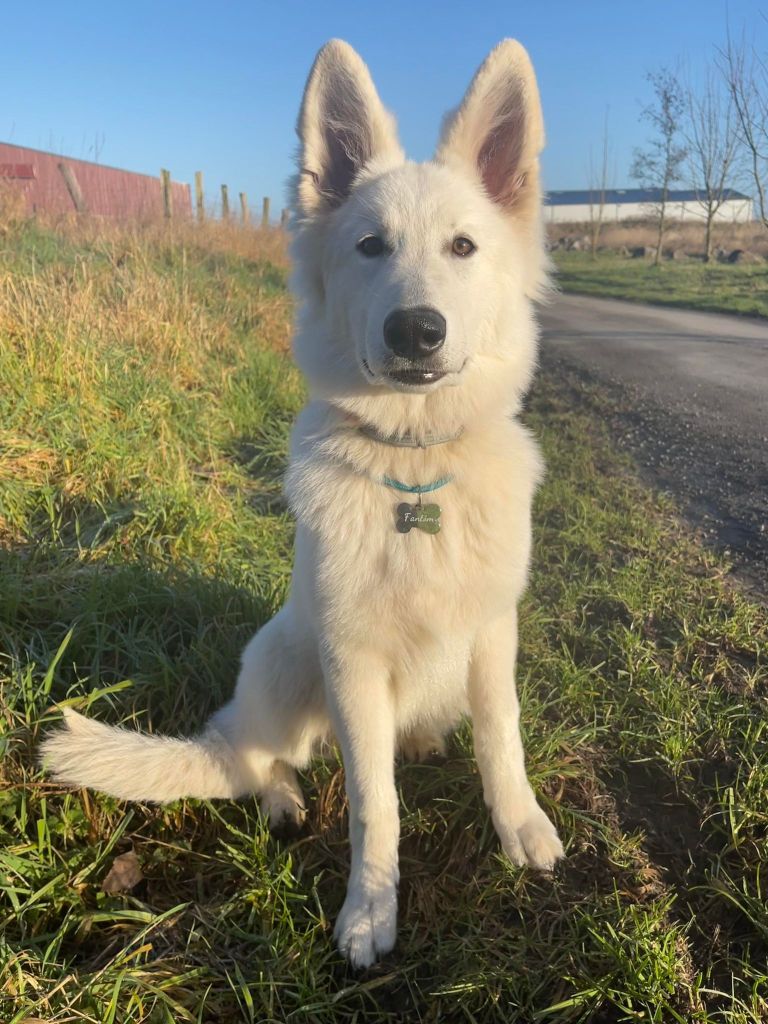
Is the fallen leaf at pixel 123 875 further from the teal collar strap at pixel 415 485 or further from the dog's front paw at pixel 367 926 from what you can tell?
the teal collar strap at pixel 415 485

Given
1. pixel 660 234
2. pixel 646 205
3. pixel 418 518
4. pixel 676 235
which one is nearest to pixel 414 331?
pixel 418 518

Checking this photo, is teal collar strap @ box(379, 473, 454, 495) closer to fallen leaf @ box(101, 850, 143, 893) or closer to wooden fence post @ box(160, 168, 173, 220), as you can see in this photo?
fallen leaf @ box(101, 850, 143, 893)

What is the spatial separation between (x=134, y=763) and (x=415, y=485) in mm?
1114

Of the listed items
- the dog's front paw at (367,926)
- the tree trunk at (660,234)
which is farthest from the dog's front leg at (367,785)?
the tree trunk at (660,234)

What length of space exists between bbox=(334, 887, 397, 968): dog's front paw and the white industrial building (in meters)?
2.10

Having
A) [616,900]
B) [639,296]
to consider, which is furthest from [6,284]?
[639,296]

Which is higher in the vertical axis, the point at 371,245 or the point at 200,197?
the point at 200,197

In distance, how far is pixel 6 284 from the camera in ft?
15.9

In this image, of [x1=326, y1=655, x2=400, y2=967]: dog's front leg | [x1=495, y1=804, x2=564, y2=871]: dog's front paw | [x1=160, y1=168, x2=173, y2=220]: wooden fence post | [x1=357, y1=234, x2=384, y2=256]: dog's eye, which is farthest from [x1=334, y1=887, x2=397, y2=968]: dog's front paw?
[x1=160, y1=168, x2=173, y2=220]: wooden fence post

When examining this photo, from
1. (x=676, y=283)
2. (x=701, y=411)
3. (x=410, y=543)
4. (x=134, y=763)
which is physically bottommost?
(x=134, y=763)

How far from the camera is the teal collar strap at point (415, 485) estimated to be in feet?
6.04

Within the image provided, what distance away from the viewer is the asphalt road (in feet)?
11.2

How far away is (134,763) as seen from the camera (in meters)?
1.84

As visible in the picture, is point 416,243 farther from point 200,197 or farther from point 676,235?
point 676,235
